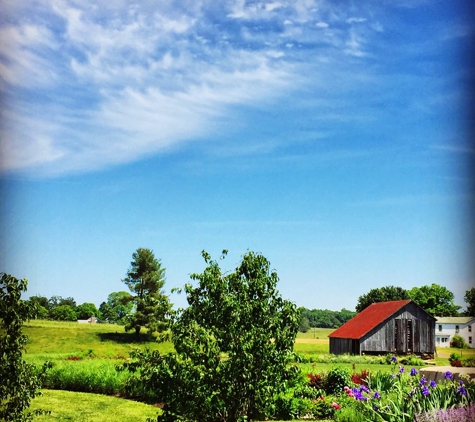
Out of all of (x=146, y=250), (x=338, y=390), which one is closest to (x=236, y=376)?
(x=338, y=390)

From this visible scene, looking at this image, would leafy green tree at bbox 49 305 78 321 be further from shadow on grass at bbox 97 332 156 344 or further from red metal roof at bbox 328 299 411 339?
red metal roof at bbox 328 299 411 339

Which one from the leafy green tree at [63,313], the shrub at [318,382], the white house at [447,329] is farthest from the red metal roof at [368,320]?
the leafy green tree at [63,313]

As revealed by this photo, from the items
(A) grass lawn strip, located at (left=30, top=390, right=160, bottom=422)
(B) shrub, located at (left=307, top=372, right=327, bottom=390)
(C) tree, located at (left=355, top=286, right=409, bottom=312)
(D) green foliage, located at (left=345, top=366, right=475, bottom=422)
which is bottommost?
(A) grass lawn strip, located at (left=30, top=390, right=160, bottom=422)

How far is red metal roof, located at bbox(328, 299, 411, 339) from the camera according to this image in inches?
1115

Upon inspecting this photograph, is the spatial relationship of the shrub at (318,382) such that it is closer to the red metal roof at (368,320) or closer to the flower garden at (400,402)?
the flower garden at (400,402)

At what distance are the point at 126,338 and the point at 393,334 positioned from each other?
58.5ft

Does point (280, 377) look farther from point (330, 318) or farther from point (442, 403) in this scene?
point (330, 318)

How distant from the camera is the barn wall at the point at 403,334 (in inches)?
1104

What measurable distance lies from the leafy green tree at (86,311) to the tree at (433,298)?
40.0 metres

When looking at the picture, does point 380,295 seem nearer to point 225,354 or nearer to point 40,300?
point 40,300

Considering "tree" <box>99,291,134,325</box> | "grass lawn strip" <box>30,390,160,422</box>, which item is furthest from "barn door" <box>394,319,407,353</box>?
"tree" <box>99,291,134,325</box>

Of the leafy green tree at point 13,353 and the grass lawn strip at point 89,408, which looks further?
the grass lawn strip at point 89,408

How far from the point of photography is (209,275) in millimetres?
5191

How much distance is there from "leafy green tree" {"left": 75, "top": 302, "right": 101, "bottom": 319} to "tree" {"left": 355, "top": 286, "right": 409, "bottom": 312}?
115ft
